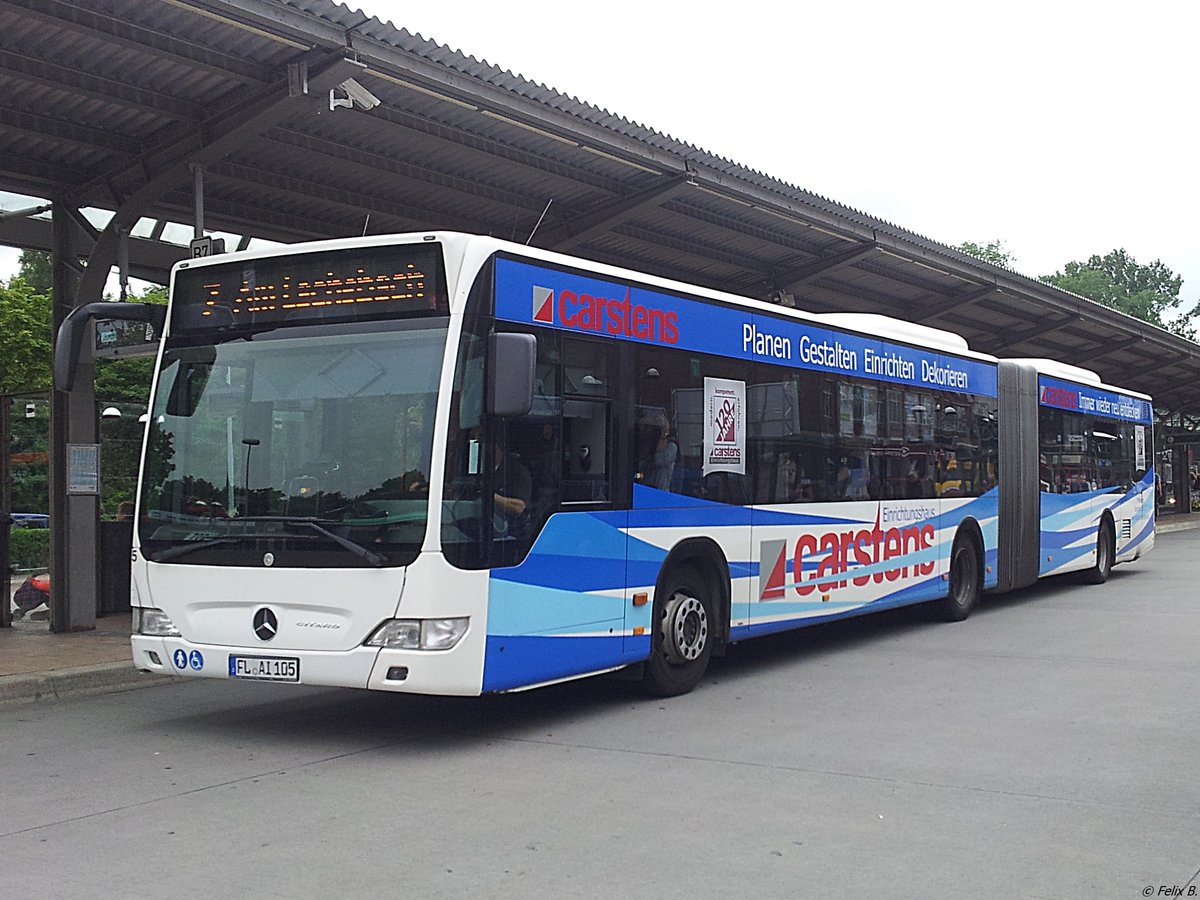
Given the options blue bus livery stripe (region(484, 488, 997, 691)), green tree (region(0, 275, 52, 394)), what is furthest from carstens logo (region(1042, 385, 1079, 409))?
green tree (region(0, 275, 52, 394))

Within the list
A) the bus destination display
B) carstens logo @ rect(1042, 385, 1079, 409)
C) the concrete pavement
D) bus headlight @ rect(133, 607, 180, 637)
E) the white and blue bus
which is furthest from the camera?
carstens logo @ rect(1042, 385, 1079, 409)

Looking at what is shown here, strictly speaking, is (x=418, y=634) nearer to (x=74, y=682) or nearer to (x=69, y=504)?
(x=74, y=682)

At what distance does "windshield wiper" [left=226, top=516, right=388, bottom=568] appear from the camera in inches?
310

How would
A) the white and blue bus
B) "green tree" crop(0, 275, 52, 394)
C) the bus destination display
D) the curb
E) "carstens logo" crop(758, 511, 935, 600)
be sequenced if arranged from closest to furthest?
the white and blue bus < the bus destination display < the curb < "carstens logo" crop(758, 511, 935, 600) < "green tree" crop(0, 275, 52, 394)

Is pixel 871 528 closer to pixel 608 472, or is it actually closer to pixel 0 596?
pixel 608 472

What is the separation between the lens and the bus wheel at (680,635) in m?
9.84

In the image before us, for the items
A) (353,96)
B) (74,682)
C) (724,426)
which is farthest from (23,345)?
(724,426)

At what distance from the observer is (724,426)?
10672 millimetres

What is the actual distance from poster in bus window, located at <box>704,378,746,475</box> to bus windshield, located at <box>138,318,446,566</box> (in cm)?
306

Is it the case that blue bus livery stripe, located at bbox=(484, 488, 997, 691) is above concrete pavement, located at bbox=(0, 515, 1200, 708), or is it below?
above

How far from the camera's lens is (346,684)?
25.9ft

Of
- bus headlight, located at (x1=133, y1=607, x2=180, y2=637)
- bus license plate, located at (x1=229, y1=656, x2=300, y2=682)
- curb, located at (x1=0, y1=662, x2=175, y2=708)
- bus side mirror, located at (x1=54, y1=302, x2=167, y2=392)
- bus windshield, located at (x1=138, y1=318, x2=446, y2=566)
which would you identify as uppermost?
bus side mirror, located at (x1=54, y1=302, x2=167, y2=392)

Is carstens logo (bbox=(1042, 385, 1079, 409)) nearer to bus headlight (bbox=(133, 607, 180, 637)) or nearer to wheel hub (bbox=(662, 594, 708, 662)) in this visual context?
wheel hub (bbox=(662, 594, 708, 662))

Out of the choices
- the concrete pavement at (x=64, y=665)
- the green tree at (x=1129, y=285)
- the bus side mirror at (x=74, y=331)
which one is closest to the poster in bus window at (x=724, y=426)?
the bus side mirror at (x=74, y=331)
